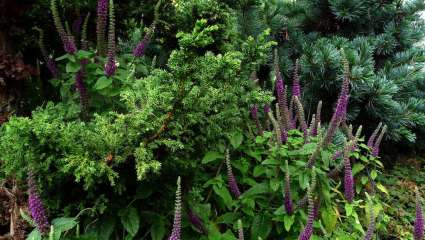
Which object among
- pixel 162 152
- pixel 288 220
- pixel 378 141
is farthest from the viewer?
pixel 378 141

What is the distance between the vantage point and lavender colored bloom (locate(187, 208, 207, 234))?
2.13 meters

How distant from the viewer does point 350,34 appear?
4.30 m

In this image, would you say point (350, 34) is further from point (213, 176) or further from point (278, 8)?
point (213, 176)

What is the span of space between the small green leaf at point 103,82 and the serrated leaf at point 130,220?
1.94 feet

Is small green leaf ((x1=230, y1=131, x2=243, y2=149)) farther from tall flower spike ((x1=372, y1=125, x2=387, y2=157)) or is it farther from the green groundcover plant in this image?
A: tall flower spike ((x1=372, y1=125, x2=387, y2=157))

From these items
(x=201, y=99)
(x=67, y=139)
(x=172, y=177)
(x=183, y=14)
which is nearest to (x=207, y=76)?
(x=201, y=99)

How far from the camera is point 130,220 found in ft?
6.39

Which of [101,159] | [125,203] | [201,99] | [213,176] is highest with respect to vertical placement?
[201,99]

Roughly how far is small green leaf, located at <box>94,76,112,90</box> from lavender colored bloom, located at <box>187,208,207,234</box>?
2.36ft

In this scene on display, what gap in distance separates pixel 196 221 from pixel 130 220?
0.35m

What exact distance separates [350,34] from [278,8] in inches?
29.1

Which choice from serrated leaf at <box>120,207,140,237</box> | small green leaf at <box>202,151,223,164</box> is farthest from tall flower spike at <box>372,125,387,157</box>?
serrated leaf at <box>120,207,140,237</box>

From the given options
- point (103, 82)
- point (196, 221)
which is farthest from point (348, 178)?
point (103, 82)

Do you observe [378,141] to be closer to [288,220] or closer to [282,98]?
[282,98]
